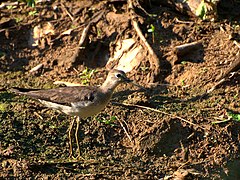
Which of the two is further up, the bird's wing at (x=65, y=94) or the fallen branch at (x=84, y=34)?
the fallen branch at (x=84, y=34)

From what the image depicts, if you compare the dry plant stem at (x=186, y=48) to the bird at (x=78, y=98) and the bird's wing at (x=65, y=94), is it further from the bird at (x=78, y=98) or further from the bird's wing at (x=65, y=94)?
the bird's wing at (x=65, y=94)

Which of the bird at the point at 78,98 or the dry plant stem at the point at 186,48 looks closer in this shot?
the bird at the point at 78,98

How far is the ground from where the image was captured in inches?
316

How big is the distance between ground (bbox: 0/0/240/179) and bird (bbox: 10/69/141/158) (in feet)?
1.28

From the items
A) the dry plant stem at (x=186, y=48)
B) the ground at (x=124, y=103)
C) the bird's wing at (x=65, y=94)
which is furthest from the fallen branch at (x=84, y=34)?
the bird's wing at (x=65, y=94)

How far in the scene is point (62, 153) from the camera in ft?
27.0

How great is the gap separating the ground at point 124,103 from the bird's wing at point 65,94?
47 centimetres

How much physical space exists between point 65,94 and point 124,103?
3.60ft

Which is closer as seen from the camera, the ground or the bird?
the ground

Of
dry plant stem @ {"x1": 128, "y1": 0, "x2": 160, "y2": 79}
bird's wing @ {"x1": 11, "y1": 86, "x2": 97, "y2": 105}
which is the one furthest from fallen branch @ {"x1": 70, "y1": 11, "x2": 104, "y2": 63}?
bird's wing @ {"x1": 11, "y1": 86, "x2": 97, "y2": 105}

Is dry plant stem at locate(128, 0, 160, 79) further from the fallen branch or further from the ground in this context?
the fallen branch

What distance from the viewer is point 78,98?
8.40 m

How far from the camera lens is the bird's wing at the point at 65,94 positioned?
8.40 m

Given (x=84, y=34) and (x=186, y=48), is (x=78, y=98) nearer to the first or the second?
(x=84, y=34)
